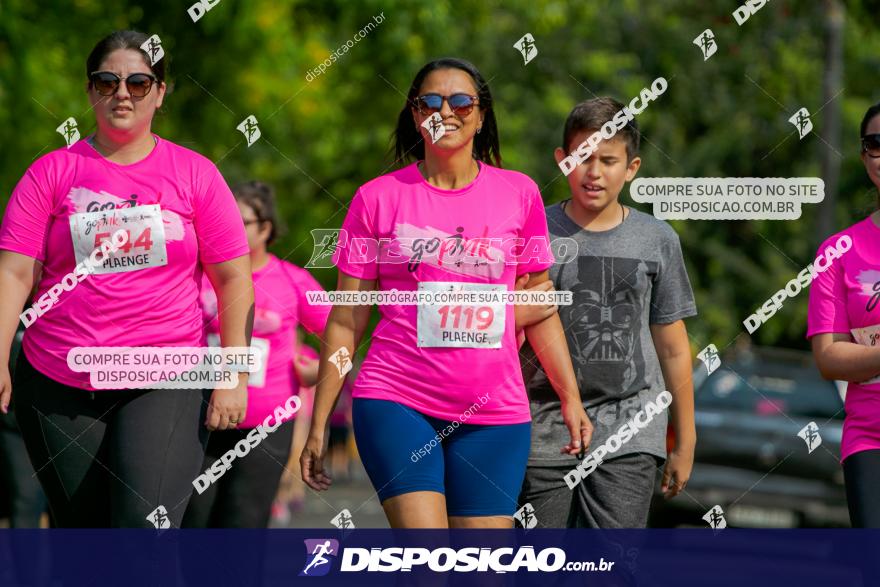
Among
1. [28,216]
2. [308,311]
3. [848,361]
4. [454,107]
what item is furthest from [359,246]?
[308,311]

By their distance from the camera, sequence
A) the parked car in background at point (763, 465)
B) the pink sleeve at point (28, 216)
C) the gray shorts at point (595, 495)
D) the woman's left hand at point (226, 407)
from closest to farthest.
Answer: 1. the pink sleeve at point (28, 216)
2. the woman's left hand at point (226, 407)
3. the gray shorts at point (595, 495)
4. the parked car in background at point (763, 465)

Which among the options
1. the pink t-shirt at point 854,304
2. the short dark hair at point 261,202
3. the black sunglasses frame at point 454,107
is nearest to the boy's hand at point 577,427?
the pink t-shirt at point 854,304

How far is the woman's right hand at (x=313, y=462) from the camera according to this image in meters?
5.38

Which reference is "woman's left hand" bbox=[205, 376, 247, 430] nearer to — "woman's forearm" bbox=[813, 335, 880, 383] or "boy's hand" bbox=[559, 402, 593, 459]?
"boy's hand" bbox=[559, 402, 593, 459]

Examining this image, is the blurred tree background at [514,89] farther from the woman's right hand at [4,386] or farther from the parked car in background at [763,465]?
the parked car in background at [763,465]

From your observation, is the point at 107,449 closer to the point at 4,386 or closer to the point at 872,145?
the point at 4,386

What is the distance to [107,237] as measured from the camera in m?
5.29

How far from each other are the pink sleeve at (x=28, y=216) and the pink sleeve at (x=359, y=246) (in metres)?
0.96

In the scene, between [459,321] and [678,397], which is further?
[678,397]

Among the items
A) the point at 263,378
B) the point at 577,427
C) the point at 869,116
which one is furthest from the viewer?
the point at 263,378

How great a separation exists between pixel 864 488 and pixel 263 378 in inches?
115

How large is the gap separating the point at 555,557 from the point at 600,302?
0.92 meters

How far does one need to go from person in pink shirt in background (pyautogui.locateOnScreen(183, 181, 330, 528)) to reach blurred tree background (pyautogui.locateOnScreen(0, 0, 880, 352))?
2.48 ft

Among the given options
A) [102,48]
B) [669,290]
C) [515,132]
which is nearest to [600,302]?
[669,290]
